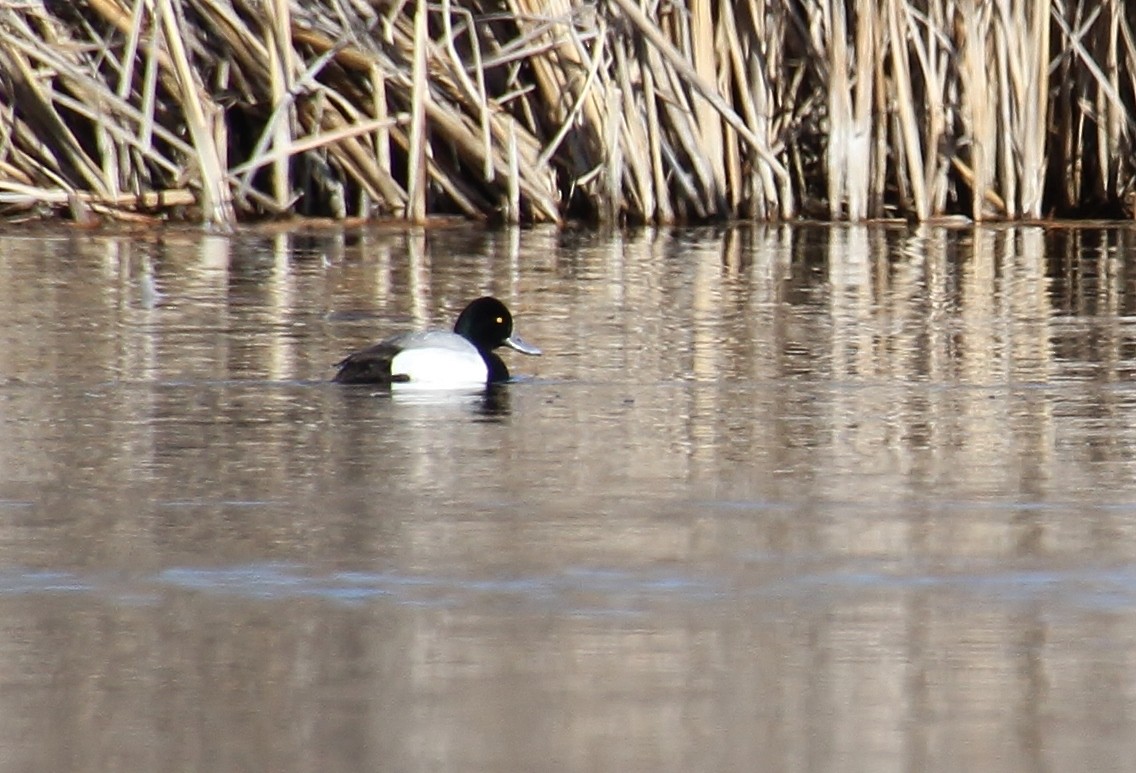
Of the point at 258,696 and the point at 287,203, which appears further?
the point at 287,203

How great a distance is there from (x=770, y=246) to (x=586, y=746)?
9604 millimetres

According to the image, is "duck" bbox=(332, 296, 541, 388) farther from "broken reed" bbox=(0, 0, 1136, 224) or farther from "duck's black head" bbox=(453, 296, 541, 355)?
"broken reed" bbox=(0, 0, 1136, 224)

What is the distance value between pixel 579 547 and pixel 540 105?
9727mm

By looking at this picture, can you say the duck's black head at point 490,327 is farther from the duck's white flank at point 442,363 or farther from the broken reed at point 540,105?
the broken reed at point 540,105

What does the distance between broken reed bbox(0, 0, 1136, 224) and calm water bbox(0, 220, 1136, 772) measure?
Result: 4334 millimetres

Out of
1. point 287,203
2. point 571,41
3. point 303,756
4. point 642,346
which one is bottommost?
point 303,756

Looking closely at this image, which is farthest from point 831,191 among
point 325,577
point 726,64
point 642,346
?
point 325,577

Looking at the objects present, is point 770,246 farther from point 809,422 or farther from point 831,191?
point 809,422

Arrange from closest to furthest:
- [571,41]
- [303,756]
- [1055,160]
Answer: [303,756] → [571,41] → [1055,160]

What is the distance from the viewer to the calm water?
11.0 feet

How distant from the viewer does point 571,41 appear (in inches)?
530

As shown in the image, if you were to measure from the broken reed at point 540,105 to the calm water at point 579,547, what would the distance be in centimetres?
433

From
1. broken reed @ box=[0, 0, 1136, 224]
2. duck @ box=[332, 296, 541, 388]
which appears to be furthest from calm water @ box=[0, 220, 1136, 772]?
broken reed @ box=[0, 0, 1136, 224]

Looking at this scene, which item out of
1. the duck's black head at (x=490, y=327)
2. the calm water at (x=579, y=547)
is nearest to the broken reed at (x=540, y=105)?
the calm water at (x=579, y=547)
